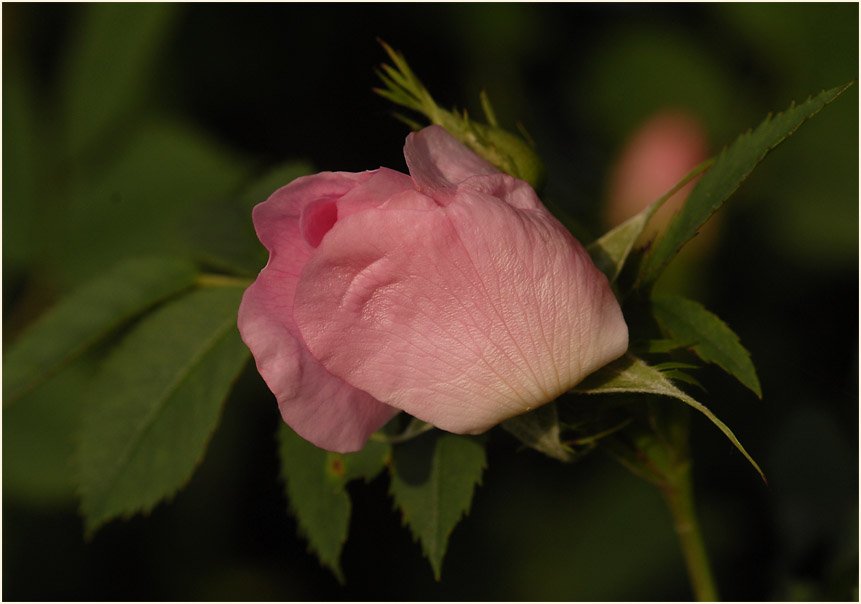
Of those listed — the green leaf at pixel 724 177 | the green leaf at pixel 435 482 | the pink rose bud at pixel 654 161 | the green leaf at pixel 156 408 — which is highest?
the green leaf at pixel 724 177

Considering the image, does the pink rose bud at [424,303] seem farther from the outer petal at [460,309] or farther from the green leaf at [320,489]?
the green leaf at [320,489]

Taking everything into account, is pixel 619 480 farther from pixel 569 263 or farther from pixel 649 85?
pixel 569 263

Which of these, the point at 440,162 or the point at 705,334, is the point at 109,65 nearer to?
the point at 440,162

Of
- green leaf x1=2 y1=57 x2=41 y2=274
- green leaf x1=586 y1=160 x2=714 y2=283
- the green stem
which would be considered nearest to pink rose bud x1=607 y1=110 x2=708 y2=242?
the green stem

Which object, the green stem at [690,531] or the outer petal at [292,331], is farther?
the green stem at [690,531]

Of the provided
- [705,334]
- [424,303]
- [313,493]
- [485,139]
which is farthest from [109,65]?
[705,334]

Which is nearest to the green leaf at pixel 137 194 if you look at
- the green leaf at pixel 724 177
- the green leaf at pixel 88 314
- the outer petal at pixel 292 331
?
the green leaf at pixel 88 314

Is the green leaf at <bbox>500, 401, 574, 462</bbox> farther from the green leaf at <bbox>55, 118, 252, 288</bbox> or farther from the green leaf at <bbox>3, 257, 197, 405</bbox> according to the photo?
the green leaf at <bbox>55, 118, 252, 288</bbox>

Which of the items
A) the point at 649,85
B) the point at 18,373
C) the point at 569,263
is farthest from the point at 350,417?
the point at 649,85
